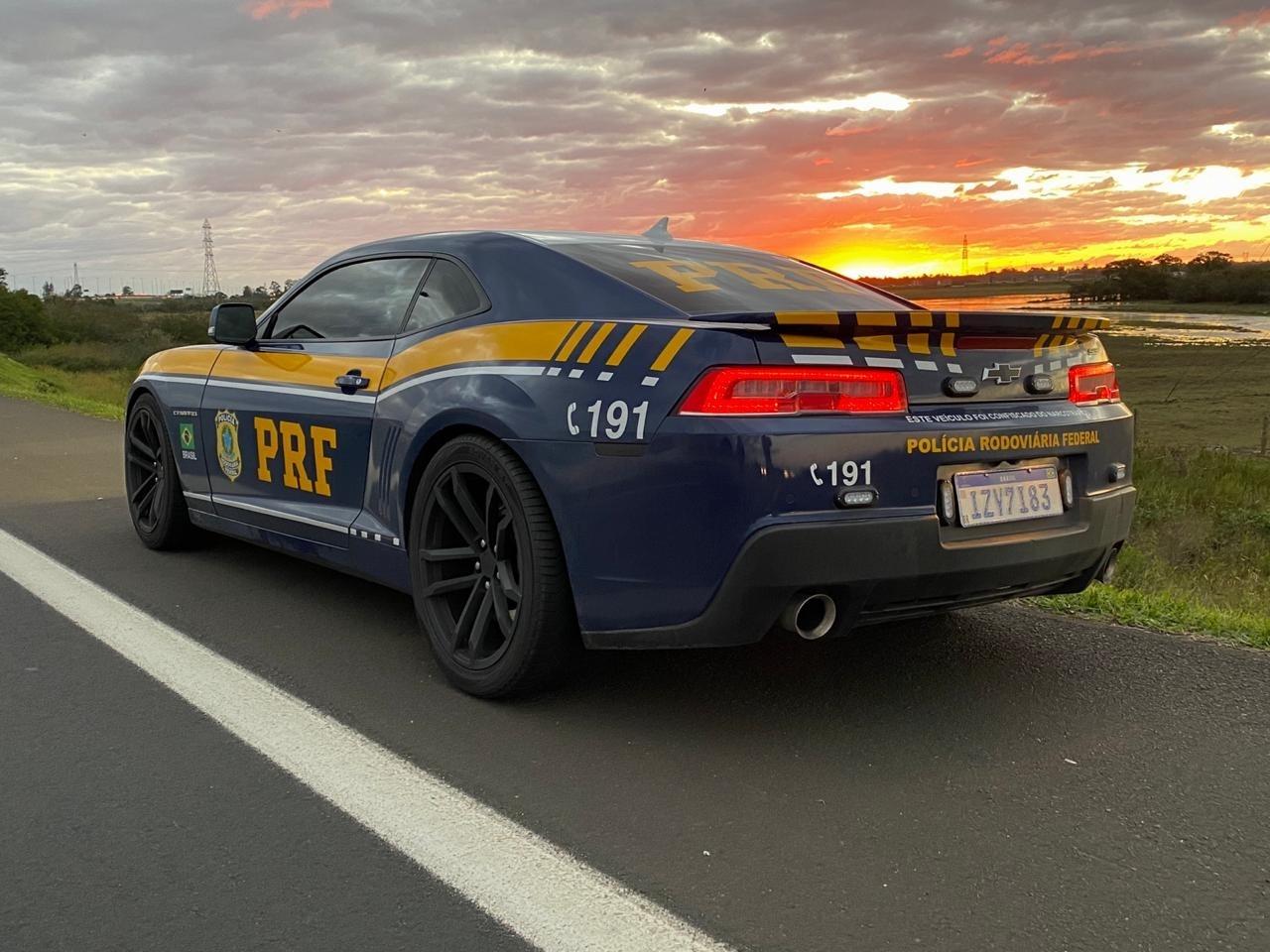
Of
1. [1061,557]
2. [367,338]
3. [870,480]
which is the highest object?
[367,338]

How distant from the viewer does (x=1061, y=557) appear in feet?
11.2

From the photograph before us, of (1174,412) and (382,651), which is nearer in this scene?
(382,651)

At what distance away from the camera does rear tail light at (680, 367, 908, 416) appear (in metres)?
3.00

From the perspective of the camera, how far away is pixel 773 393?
3.01 m

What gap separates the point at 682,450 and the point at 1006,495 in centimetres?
100

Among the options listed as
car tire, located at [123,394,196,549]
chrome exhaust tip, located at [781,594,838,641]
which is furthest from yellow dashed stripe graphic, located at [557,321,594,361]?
car tire, located at [123,394,196,549]

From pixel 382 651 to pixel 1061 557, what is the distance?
236 centimetres

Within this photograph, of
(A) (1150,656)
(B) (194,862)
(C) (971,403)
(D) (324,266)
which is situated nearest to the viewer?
(B) (194,862)

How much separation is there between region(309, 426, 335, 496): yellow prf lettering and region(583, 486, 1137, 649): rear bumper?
A: 1587mm

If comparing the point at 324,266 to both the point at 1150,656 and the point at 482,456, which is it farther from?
the point at 1150,656

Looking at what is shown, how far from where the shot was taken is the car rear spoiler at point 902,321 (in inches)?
120

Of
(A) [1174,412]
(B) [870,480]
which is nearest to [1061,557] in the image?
(B) [870,480]

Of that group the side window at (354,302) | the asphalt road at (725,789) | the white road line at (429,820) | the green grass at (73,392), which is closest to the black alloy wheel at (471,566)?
the asphalt road at (725,789)

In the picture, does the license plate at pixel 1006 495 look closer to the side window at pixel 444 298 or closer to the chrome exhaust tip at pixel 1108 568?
the chrome exhaust tip at pixel 1108 568
